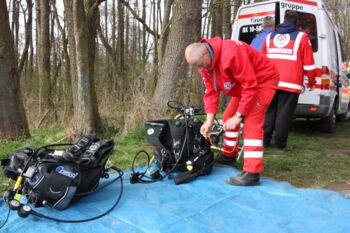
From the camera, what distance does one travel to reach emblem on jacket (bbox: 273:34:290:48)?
17.5ft

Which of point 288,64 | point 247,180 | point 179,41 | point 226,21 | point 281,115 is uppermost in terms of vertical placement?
point 226,21

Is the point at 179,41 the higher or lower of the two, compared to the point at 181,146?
higher

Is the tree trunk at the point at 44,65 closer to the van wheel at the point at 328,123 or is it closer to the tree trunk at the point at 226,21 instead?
the tree trunk at the point at 226,21

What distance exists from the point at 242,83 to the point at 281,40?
220 cm

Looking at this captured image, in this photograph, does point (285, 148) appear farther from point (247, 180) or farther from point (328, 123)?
point (328, 123)

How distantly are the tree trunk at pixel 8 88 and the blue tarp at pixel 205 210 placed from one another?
466 cm

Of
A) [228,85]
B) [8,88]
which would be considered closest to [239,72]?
[228,85]

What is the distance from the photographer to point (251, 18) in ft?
22.9

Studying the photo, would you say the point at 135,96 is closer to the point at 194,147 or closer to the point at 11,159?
the point at 194,147

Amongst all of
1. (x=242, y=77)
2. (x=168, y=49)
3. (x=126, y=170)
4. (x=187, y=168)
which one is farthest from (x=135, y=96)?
(x=242, y=77)

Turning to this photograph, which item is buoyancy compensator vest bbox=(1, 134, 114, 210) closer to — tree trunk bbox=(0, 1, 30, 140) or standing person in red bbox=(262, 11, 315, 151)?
standing person in red bbox=(262, 11, 315, 151)

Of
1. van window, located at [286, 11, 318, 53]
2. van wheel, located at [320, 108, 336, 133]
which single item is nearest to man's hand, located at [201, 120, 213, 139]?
van window, located at [286, 11, 318, 53]

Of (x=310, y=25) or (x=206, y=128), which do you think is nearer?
(x=206, y=128)

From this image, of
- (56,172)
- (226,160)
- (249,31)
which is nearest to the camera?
(56,172)
